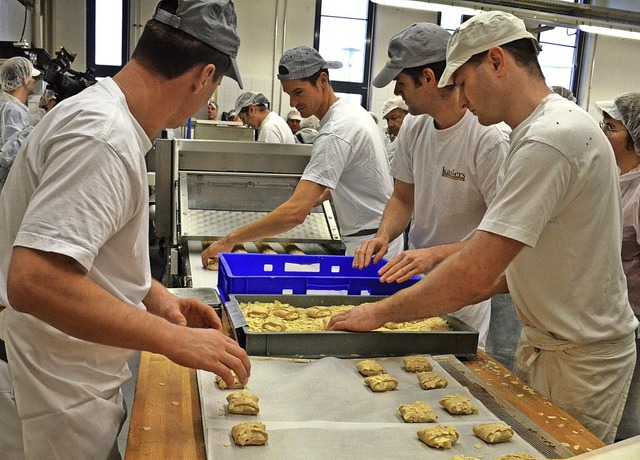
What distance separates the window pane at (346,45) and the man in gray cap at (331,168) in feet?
21.1

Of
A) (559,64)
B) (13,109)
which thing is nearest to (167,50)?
(13,109)

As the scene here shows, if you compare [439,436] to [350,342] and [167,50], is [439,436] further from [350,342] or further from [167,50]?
[167,50]

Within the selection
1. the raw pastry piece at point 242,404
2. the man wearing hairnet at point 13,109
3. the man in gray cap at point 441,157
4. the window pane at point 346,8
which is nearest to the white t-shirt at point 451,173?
the man in gray cap at point 441,157

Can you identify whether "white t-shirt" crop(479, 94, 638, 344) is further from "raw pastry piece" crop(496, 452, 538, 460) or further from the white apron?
"raw pastry piece" crop(496, 452, 538, 460)

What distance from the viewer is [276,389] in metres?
1.43

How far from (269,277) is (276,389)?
58 cm

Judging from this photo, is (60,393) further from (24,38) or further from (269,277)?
(24,38)

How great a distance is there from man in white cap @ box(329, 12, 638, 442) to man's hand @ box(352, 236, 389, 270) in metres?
0.61

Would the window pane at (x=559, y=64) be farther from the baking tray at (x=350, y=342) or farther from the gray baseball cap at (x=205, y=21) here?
the gray baseball cap at (x=205, y=21)

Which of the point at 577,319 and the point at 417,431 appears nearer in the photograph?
the point at 417,431

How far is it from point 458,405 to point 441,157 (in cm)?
114

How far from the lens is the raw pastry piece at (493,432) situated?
1.25m

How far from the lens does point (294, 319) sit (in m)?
1.83

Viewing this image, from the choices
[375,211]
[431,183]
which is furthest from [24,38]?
[431,183]
